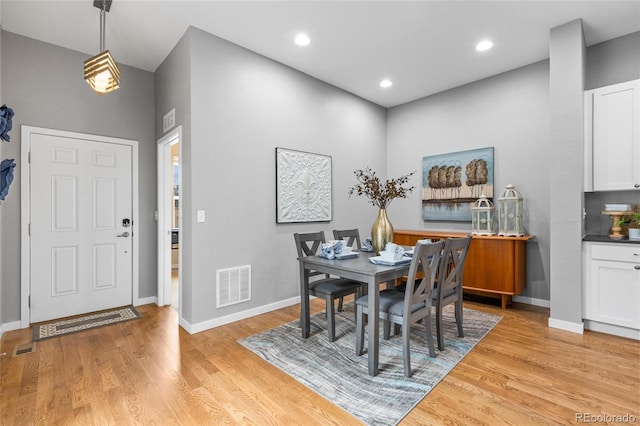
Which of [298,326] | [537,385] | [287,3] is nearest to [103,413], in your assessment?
[298,326]

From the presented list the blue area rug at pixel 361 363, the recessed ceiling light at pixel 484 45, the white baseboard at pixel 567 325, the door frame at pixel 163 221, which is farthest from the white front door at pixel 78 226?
the white baseboard at pixel 567 325

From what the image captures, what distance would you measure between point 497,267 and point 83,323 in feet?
15.5

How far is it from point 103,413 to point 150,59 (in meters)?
3.68

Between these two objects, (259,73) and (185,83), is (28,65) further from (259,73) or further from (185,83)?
(259,73)

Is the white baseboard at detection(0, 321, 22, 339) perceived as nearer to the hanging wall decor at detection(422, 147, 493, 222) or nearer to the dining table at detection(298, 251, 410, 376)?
the dining table at detection(298, 251, 410, 376)

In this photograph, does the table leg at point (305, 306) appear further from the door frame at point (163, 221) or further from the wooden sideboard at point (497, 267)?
the door frame at point (163, 221)

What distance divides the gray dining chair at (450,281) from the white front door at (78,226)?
367cm

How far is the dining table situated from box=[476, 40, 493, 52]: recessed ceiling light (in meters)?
2.69

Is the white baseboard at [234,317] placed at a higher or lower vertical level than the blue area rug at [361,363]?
higher

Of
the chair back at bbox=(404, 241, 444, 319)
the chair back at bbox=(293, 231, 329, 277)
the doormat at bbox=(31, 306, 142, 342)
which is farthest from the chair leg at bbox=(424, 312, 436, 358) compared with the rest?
the doormat at bbox=(31, 306, 142, 342)

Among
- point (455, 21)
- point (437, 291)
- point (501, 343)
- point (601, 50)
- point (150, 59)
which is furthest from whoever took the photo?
point (150, 59)

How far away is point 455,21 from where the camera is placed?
122 inches

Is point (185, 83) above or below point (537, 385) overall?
→ above

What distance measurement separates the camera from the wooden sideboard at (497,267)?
3.69 meters
